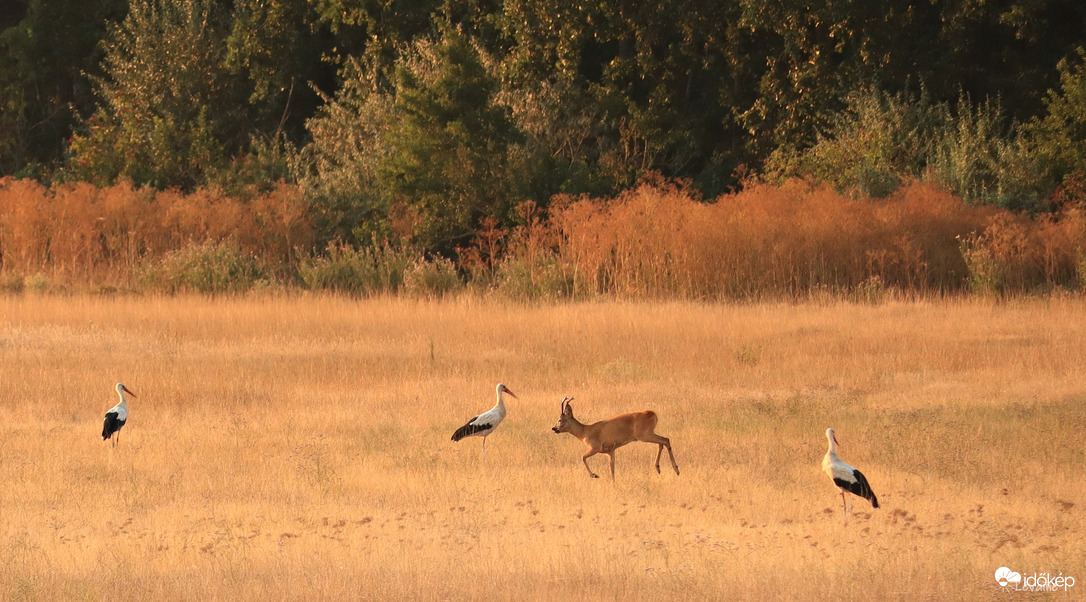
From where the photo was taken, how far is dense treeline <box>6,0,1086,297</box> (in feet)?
79.6

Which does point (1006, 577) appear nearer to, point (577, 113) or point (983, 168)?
point (983, 168)

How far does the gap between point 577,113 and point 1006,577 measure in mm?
23566

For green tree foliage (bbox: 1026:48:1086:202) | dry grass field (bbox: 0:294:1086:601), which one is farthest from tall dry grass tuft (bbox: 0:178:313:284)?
green tree foliage (bbox: 1026:48:1086:202)

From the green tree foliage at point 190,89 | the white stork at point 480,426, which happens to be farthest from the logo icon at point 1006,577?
the green tree foliage at point 190,89

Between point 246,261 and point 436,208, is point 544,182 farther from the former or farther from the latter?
point 246,261

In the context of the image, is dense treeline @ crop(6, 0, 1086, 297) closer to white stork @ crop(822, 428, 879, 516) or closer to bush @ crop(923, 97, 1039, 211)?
bush @ crop(923, 97, 1039, 211)

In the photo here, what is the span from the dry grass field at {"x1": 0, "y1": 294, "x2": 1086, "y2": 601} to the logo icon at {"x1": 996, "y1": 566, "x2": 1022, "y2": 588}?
5cm

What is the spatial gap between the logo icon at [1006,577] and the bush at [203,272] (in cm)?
1615

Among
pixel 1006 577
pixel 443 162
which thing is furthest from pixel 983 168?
pixel 1006 577

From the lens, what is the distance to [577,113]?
97.1 ft

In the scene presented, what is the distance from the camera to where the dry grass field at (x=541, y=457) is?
692 centimetres

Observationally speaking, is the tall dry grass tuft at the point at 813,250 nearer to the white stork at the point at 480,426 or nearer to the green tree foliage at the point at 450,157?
the green tree foliage at the point at 450,157

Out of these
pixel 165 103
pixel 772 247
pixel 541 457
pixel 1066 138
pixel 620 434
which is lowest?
pixel 772 247

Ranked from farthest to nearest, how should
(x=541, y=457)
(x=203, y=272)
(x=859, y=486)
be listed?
(x=203, y=272)
(x=541, y=457)
(x=859, y=486)
